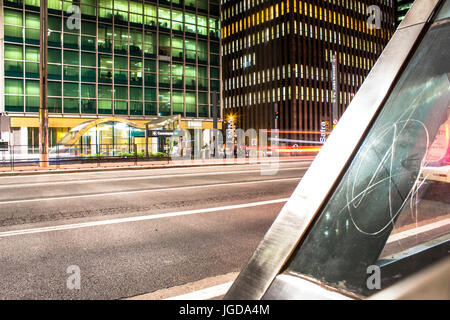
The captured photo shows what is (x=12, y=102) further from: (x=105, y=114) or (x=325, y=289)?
(x=325, y=289)

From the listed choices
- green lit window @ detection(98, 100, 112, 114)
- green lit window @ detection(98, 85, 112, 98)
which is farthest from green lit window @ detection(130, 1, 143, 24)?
green lit window @ detection(98, 100, 112, 114)

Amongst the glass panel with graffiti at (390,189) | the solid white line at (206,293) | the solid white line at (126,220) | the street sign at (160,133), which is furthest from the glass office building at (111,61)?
the glass panel with graffiti at (390,189)

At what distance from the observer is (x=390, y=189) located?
7.50 feet

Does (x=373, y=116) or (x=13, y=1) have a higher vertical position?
(x=13, y=1)

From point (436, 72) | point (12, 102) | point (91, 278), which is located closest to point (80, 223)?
point (91, 278)

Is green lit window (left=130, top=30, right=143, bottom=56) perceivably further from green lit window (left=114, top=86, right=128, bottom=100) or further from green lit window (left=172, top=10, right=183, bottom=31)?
green lit window (left=172, top=10, right=183, bottom=31)

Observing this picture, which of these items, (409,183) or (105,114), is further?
(105,114)

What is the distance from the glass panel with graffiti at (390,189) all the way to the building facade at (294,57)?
6529 centimetres

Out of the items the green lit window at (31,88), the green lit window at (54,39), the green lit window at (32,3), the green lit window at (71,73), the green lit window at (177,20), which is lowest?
the green lit window at (31,88)

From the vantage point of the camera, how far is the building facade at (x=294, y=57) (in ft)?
229

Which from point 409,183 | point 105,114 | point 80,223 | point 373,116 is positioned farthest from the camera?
point 105,114

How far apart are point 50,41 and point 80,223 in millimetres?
38790

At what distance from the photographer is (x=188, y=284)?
12.9 feet

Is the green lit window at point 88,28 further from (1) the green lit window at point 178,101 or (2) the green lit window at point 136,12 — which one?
(1) the green lit window at point 178,101
